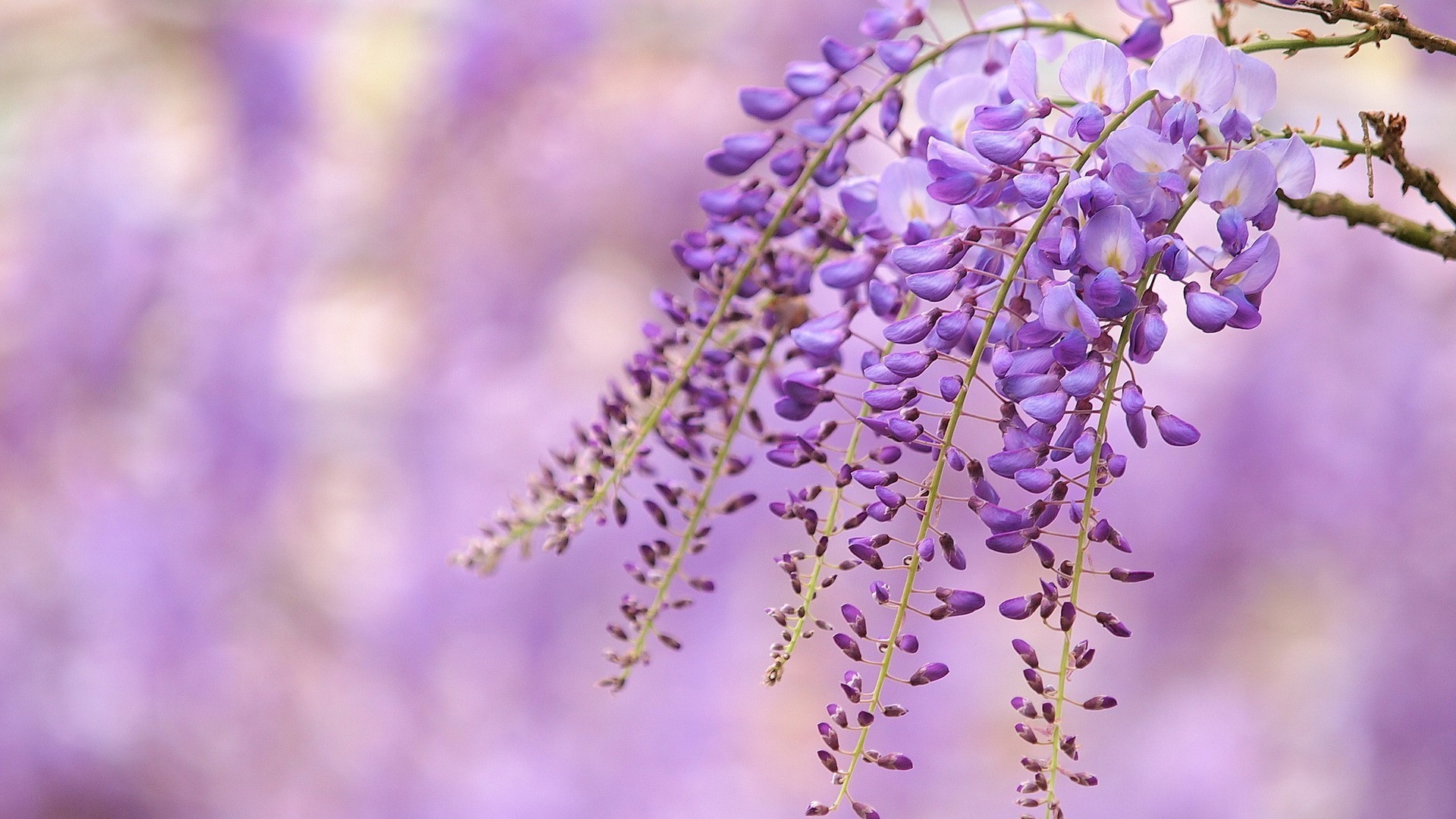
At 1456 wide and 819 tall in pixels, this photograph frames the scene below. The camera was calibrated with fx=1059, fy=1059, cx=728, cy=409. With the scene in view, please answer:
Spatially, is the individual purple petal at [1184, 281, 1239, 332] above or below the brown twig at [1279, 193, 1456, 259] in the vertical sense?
below

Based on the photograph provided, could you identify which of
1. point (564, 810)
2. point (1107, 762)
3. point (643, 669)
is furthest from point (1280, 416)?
point (564, 810)

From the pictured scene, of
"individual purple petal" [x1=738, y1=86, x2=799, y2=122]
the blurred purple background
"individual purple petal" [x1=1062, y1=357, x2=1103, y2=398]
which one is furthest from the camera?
the blurred purple background

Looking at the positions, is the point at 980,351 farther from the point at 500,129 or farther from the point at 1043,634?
the point at 500,129

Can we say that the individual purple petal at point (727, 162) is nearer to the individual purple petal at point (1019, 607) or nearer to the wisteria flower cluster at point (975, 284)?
the wisteria flower cluster at point (975, 284)

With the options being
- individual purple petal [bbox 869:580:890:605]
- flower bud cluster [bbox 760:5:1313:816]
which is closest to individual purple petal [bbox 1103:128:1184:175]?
flower bud cluster [bbox 760:5:1313:816]

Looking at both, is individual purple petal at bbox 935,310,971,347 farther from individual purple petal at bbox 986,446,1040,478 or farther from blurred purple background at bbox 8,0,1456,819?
blurred purple background at bbox 8,0,1456,819

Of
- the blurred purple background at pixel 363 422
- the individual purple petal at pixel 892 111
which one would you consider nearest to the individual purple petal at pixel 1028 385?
the individual purple petal at pixel 892 111

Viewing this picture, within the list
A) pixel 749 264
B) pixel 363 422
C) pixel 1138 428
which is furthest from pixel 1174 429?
pixel 363 422
